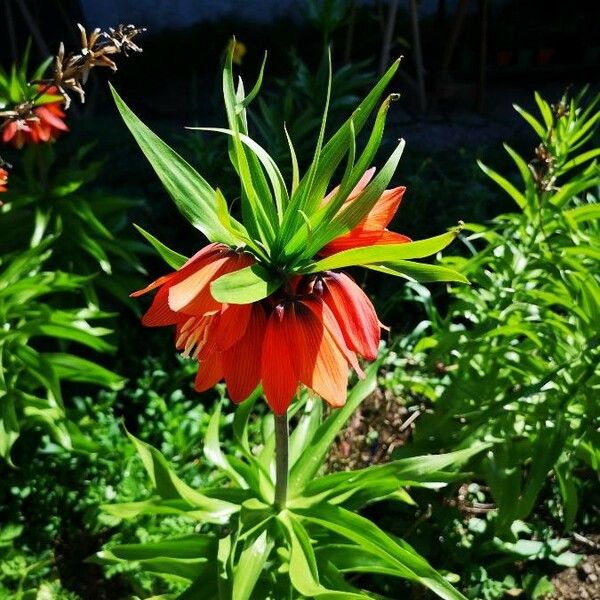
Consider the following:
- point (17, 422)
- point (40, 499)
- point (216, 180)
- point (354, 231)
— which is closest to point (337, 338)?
point (354, 231)

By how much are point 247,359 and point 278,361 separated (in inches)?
1.8

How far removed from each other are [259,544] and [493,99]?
11.5 ft

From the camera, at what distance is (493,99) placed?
14.0ft

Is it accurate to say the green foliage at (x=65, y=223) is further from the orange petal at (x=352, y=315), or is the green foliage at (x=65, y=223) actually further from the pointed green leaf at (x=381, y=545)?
the orange petal at (x=352, y=315)

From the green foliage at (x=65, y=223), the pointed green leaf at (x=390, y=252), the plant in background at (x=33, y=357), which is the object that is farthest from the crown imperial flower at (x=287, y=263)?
the green foliage at (x=65, y=223)

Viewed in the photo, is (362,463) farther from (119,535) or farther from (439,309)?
(439,309)

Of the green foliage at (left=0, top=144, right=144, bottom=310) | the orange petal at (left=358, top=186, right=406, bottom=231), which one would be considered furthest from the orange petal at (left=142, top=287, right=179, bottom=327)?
the green foliage at (left=0, top=144, right=144, bottom=310)

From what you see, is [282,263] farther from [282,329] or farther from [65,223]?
[65,223]

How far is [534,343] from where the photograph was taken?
1569 millimetres

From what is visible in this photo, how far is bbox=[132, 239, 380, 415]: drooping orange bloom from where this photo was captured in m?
0.84

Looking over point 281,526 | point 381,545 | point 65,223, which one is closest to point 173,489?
point 281,526

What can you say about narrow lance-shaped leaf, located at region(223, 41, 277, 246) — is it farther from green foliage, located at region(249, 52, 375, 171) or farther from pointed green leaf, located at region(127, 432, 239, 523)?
green foliage, located at region(249, 52, 375, 171)

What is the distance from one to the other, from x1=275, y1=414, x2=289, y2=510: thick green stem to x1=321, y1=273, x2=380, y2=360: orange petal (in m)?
0.23

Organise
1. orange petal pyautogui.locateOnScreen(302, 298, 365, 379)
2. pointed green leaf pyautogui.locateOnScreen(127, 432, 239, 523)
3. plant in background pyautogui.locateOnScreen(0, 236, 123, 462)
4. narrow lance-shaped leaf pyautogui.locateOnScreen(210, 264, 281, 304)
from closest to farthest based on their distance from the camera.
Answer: narrow lance-shaped leaf pyautogui.locateOnScreen(210, 264, 281, 304) → orange petal pyautogui.locateOnScreen(302, 298, 365, 379) → pointed green leaf pyautogui.locateOnScreen(127, 432, 239, 523) → plant in background pyautogui.locateOnScreen(0, 236, 123, 462)
